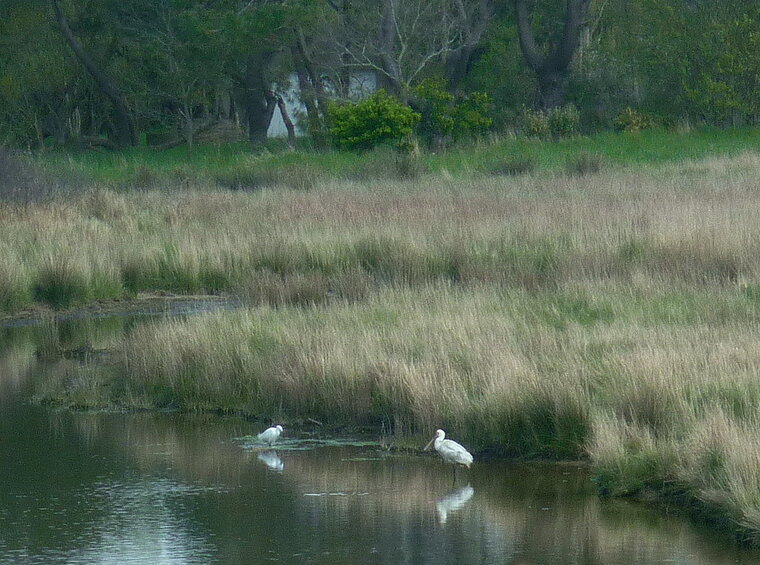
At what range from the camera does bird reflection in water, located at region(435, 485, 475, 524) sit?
778cm

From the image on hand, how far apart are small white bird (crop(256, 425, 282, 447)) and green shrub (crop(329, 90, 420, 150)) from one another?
2366 centimetres

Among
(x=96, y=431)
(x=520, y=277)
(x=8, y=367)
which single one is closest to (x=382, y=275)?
(x=520, y=277)

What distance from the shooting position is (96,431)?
10.2 meters

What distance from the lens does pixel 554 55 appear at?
41.2 meters

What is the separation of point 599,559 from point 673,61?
112 ft

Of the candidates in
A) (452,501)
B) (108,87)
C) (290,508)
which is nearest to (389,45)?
(108,87)

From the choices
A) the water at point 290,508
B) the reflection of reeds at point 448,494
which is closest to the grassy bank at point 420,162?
the water at point 290,508

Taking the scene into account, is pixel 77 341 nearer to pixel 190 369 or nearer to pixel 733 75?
pixel 190 369

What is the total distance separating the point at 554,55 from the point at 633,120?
4731 millimetres

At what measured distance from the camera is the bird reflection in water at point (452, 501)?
7.78 meters

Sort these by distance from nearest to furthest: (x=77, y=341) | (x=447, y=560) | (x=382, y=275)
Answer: (x=447, y=560)
(x=77, y=341)
(x=382, y=275)

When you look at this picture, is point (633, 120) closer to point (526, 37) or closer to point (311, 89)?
point (526, 37)

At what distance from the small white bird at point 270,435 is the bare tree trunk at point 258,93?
32.1m

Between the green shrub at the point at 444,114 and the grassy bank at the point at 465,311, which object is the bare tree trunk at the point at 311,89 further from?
the grassy bank at the point at 465,311
